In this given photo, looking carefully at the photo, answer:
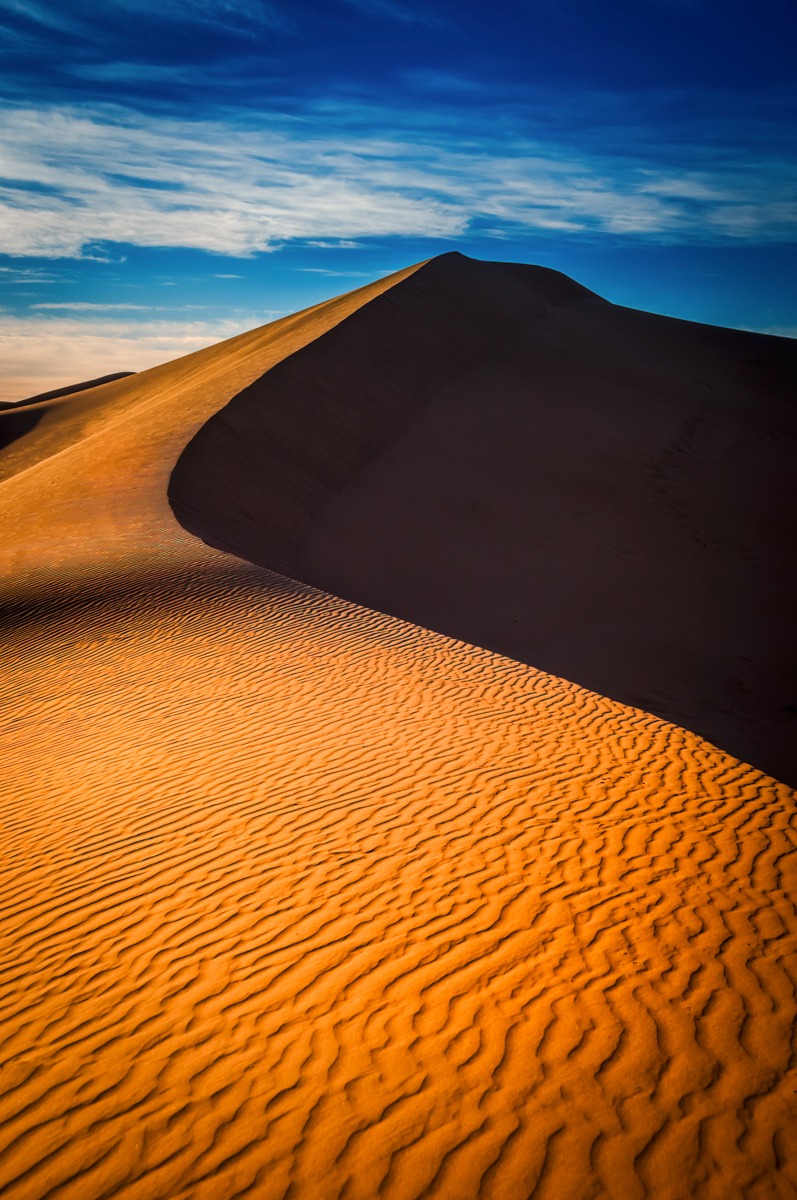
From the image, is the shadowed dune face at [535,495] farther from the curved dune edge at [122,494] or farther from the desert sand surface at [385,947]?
Answer: the desert sand surface at [385,947]

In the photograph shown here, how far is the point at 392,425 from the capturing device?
2297cm

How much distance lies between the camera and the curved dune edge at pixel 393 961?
3189 millimetres

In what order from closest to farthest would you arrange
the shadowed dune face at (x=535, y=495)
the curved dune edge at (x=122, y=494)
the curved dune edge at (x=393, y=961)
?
the curved dune edge at (x=393, y=961)
the curved dune edge at (x=122, y=494)
the shadowed dune face at (x=535, y=495)

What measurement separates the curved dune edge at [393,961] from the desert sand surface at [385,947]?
2 centimetres

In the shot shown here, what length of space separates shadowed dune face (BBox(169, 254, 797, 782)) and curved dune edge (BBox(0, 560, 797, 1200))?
17.3 ft

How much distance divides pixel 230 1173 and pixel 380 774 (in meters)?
3.77

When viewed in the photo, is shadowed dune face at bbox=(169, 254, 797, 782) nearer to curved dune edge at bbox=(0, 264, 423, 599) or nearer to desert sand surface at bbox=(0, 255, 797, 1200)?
curved dune edge at bbox=(0, 264, 423, 599)

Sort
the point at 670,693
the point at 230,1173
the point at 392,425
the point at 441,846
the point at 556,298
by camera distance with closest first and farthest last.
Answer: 1. the point at 230,1173
2. the point at 441,846
3. the point at 670,693
4. the point at 392,425
5. the point at 556,298

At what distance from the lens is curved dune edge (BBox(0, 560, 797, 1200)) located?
3189 millimetres

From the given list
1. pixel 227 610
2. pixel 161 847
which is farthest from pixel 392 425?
pixel 161 847

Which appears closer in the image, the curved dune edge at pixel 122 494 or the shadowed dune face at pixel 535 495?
the curved dune edge at pixel 122 494

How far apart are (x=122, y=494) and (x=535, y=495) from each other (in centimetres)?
1140

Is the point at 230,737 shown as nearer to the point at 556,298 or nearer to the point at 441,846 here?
the point at 441,846

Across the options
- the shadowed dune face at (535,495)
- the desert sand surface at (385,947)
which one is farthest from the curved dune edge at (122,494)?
the desert sand surface at (385,947)
